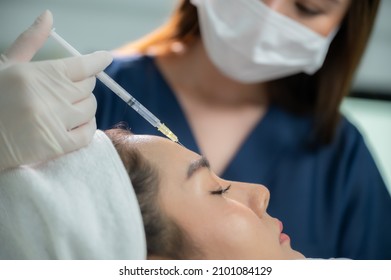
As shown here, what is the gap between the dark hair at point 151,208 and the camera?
833 mm

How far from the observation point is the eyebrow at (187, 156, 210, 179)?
2.83ft

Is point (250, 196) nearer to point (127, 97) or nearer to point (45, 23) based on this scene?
point (127, 97)

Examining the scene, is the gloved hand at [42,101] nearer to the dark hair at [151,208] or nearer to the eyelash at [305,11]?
the dark hair at [151,208]

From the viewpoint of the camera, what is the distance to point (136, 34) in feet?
3.44

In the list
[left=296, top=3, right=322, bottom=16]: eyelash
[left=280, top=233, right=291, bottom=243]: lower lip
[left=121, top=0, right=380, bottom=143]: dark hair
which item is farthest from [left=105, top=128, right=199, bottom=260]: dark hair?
[left=296, top=3, right=322, bottom=16]: eyelash

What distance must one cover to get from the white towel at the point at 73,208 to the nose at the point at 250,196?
0.16 meters

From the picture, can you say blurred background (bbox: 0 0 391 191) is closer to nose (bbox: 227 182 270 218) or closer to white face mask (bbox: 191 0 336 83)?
white face mask (bbox: 191 0 336 83)

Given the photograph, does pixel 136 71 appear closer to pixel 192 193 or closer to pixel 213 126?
pixel 213 126

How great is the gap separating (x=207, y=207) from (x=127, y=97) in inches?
7.7

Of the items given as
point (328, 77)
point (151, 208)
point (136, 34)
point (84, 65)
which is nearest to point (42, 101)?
point (84, 65)

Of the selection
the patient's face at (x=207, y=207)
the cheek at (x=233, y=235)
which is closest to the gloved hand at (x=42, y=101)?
the patient's face at (x=207, y=207)

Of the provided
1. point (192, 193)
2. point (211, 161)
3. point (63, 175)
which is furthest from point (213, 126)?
point (63, 175)

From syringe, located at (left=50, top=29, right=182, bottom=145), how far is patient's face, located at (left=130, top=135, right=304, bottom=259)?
3 cm
